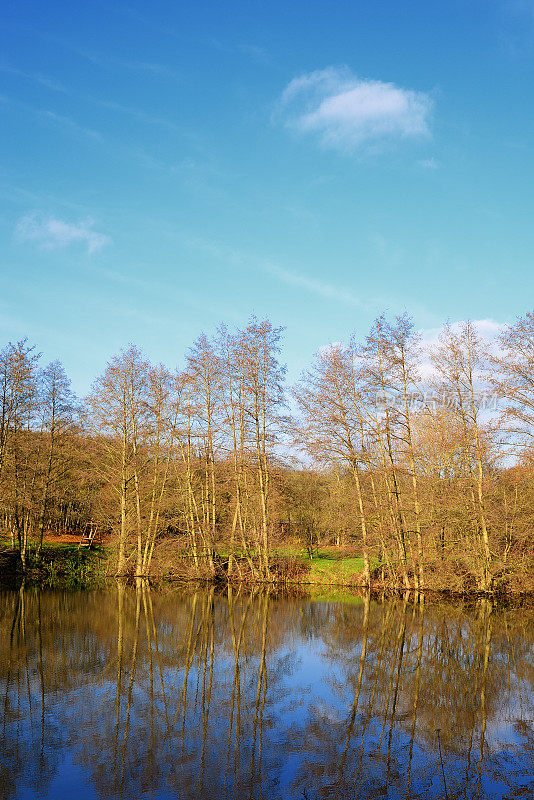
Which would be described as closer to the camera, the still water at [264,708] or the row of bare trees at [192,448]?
the still water at [264,708]

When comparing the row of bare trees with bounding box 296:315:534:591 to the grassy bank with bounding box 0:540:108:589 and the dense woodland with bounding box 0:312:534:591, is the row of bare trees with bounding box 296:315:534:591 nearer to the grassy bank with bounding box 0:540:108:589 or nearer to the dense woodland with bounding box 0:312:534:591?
the dense woodland with bounding box 0:312:534:591

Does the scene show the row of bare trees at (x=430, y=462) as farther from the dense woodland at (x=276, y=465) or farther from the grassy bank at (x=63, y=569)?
the grassy bank at (x=63, y=569)

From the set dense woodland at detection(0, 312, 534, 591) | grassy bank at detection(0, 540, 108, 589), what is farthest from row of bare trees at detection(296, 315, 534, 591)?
grassy bank at detection(0, 540, 108, 589)

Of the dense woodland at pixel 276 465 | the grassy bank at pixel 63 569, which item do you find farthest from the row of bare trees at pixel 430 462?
the grassy bank at pixel 63 569

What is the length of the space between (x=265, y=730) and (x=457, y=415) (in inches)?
923

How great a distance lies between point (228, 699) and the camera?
11648 mm

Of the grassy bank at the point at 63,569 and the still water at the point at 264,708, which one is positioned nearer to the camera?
the still water at the point at 264,708

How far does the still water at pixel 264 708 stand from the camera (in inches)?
318

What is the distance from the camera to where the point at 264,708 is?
1127 centimetres

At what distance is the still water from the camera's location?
8.07m

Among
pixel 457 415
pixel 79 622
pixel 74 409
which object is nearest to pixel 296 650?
pixel 79 622

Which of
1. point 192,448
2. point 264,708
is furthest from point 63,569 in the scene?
point 264,708

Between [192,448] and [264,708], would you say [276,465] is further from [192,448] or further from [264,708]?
[264,708]

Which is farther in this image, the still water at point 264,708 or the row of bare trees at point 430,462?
the row of bare trees at point 430,462
